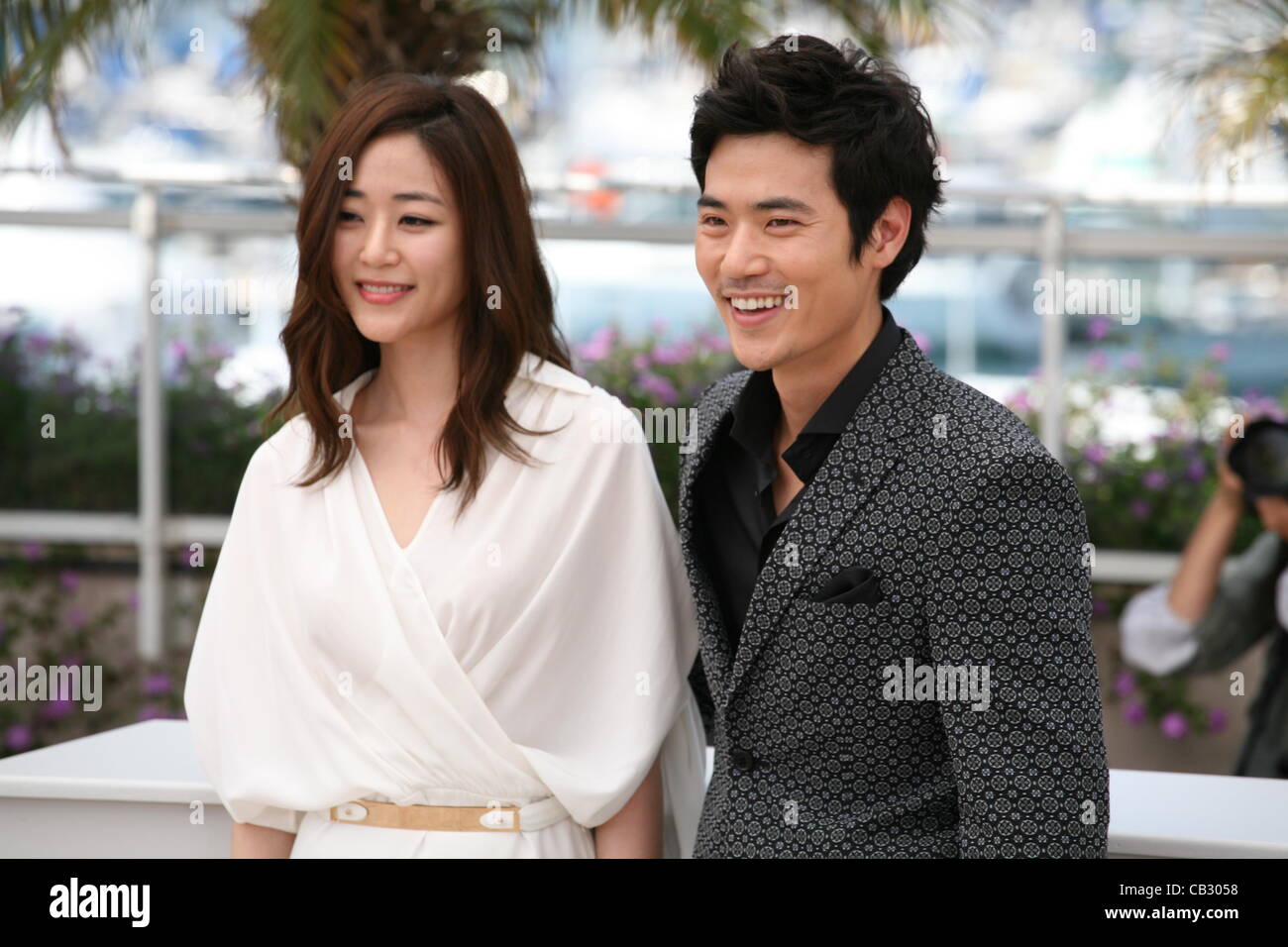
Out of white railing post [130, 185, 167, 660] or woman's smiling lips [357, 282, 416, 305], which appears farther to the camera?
white railing post [130, 185, 167, 660]

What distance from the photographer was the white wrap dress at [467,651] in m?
2.21

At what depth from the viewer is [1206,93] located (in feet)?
20.1

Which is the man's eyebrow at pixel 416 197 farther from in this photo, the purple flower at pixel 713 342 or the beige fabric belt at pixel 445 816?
the purple flower at pixel 713 342

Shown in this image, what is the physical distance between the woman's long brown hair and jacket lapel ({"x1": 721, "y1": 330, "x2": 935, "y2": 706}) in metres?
0.47

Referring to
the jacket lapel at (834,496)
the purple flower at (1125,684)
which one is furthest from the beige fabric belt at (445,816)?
the purple flower at (1125,684)

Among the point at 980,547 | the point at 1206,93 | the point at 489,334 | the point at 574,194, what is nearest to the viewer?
the point at 980,547

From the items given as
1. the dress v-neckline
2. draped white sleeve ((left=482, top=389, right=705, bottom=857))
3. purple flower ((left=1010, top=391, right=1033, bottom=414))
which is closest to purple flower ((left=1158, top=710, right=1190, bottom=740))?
purple flower ((left=1010, top=391, right=1033, bottom=414))

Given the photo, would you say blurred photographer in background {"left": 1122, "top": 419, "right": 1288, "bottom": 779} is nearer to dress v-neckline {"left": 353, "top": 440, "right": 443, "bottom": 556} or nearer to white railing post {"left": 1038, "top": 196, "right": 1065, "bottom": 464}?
white railing post {"left": 1038, "top": 196, "right": 1065, "bottom": 464}

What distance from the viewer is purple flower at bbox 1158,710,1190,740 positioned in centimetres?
607

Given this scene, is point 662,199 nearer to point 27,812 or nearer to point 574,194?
point 574,194

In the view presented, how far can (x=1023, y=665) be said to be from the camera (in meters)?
1.89

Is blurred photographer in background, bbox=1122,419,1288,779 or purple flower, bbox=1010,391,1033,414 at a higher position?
purple flower, bbox=1010,391,1033,414
